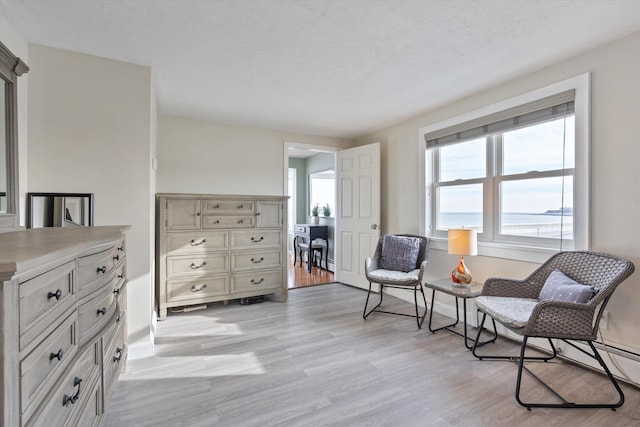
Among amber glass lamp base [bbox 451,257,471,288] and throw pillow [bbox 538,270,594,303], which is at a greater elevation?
throw pillow [bbox 538,270,594,303]

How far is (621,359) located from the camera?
198cm

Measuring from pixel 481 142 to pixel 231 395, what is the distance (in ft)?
10.1

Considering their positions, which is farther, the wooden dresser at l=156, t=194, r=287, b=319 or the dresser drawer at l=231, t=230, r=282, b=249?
the dresser drawer at l=231, t=230, r=282, b=249

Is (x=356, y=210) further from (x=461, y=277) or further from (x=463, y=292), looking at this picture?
(x=463, y=292)

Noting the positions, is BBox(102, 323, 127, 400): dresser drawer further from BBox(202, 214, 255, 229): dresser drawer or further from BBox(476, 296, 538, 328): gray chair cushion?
BBox(476, 296, 538, 328): gray chair cushion

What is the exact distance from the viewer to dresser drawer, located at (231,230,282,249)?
3482mm

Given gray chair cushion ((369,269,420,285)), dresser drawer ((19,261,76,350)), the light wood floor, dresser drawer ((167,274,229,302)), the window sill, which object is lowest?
the light wood floor

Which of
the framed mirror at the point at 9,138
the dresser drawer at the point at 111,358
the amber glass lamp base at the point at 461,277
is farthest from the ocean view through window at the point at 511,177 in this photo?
the framed mirror at the point at 9,138

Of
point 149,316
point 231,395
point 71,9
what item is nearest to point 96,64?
point 71,9

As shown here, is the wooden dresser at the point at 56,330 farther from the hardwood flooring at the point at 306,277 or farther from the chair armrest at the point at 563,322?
the hardwood flooring at the point at 306,277

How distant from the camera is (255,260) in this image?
3590 mm

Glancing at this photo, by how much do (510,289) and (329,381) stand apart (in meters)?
1.54

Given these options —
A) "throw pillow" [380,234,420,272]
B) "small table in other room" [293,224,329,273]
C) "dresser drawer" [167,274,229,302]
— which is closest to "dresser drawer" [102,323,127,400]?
"dresser drawer" [167,274,229,302]

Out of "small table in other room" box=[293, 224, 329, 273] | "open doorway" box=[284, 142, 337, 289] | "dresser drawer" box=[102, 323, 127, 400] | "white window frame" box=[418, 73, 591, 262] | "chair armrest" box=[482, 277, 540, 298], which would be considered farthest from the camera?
"small table in other room" box=[293, 224, 329, 273]
